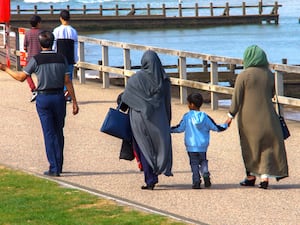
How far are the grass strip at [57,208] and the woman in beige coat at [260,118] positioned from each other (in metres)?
1.71

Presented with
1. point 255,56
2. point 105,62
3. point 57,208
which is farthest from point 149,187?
point 105,62

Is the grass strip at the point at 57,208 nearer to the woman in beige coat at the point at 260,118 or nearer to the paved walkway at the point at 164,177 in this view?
the paved walkway at the point at 164,177

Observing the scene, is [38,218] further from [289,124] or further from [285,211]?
[289,124]

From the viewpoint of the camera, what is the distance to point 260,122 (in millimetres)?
10945

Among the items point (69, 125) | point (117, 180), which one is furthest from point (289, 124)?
point (117, 180)

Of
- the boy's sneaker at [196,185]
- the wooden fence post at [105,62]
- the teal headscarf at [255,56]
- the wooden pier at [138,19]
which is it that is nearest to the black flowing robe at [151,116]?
the boy's sneaker at [196,185]

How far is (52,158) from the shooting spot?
1173 cm

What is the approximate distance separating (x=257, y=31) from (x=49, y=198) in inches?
2971

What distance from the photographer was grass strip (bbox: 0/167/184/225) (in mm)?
9172

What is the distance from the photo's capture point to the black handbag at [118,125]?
1093 centimetres

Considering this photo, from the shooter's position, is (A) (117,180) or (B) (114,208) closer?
(B) (114,208)

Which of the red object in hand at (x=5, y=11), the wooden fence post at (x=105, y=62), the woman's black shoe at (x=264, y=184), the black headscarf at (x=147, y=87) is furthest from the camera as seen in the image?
the red object in hand at (x=5, y=11)

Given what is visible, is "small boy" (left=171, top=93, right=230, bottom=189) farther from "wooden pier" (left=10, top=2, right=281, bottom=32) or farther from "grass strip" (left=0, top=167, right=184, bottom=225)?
"wooden pier" (left=10, top=2, right=281, bottom=32)

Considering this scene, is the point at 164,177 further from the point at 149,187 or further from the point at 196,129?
the point at 196,129
